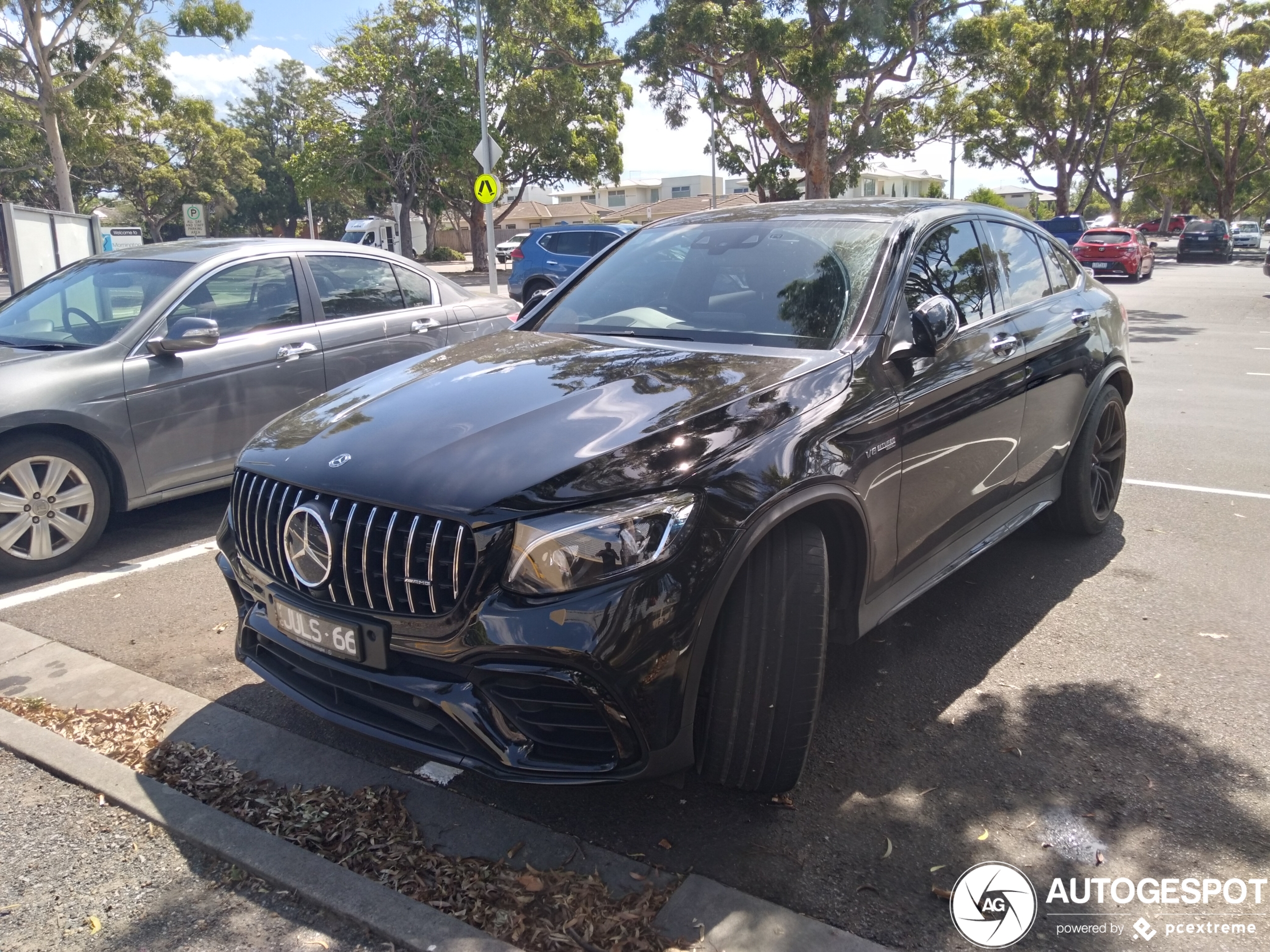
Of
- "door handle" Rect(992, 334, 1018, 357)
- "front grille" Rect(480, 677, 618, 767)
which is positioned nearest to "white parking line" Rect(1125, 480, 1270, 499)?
"door handle" Rect(992, 334, 1018, 357)

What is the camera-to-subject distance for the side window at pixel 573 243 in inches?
827

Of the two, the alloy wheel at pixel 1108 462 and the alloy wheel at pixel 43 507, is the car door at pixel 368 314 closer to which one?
the alloy wheel at pixel 43 507

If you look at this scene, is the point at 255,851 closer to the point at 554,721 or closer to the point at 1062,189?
the point at 554,721

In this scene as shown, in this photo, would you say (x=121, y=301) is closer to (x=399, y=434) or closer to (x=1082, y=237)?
(x=399, y=434)

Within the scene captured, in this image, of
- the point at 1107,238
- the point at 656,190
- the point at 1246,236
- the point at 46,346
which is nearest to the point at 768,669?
the point at 46,346

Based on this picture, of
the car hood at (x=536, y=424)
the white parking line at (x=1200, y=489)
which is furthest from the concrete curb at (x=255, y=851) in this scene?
the white parking line at (x=1200, y=489)

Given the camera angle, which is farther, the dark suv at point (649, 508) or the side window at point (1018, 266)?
the side window at point (1018, 266)

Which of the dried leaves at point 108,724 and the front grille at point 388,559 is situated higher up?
the front grille at point 388,559

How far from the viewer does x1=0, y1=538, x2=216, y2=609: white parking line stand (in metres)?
4.68

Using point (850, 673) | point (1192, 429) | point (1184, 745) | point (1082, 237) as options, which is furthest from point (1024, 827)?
point (1082, 237)

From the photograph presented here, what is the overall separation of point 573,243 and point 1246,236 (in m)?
40.3

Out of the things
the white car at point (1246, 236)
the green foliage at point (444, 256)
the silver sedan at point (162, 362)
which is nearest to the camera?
the silver sedan at point (162, 362)

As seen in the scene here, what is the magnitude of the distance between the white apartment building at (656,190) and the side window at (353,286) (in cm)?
8024

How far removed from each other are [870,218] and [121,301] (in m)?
4.07
